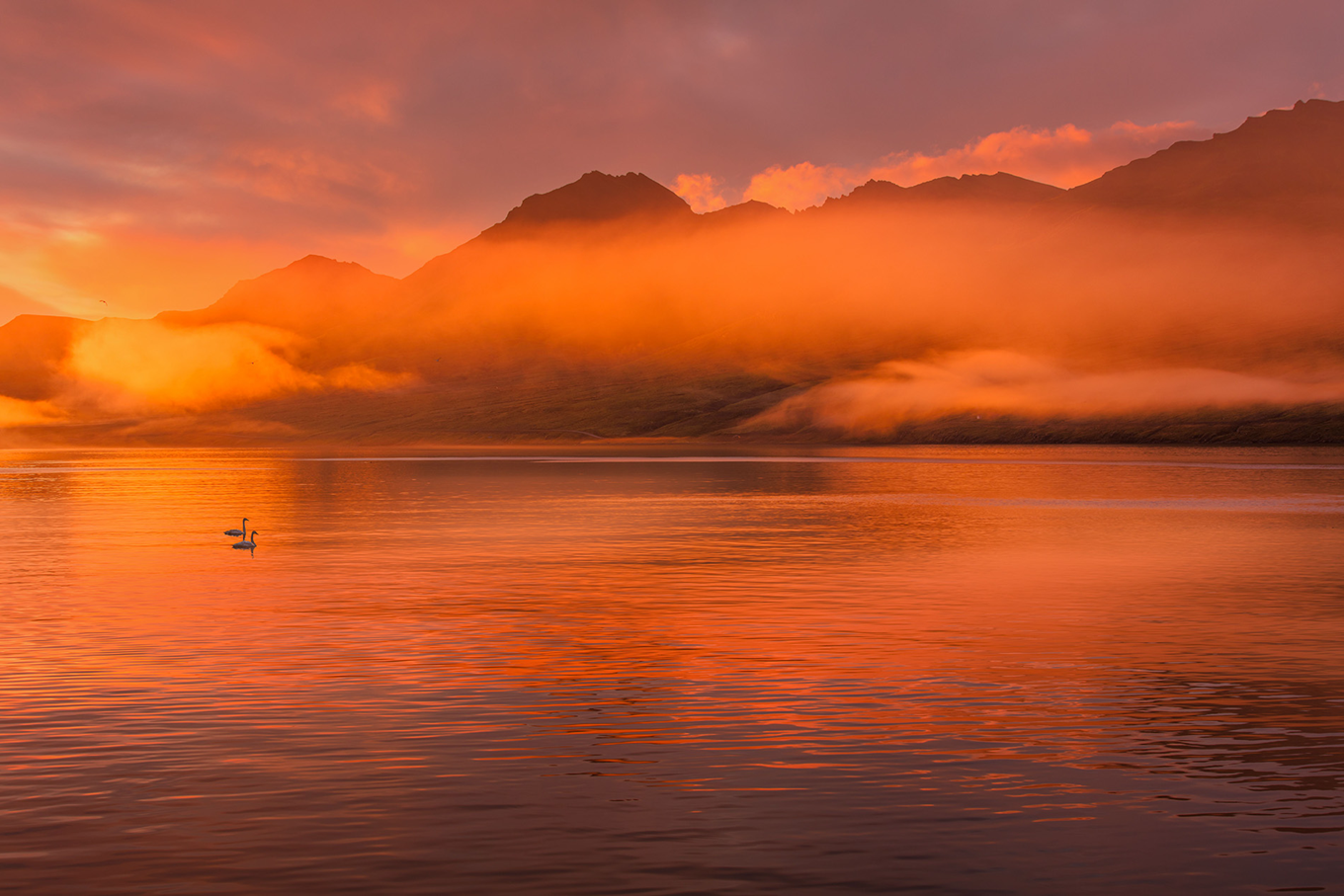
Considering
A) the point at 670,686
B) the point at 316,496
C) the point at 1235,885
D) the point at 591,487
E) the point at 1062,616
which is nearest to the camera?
the point at 1235,885

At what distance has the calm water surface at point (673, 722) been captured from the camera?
1681 cm

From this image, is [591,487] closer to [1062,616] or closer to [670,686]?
[1062,616]

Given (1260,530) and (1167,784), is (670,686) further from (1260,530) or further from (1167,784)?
(1260,530)

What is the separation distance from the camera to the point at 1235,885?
51.8 feet

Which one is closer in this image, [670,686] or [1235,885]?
[1235,885]

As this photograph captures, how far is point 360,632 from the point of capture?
123 ft

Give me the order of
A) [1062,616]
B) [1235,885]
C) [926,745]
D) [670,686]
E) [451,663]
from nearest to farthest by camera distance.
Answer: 1. [1235,885]
2. [926,745]
3. [670,686]
4. [451,663]
5. [1062,616]

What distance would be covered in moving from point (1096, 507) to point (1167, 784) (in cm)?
8562

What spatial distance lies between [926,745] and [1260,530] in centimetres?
6365

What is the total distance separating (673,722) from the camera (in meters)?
25.0

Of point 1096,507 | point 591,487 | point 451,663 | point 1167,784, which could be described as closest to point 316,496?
point 591,487

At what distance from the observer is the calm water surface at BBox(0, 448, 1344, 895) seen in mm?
16812

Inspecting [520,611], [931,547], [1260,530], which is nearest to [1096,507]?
[1260,530]

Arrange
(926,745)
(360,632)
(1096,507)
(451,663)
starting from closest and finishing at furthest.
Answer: (926,745) < (451,663) < (360,632) < (1096,507)
